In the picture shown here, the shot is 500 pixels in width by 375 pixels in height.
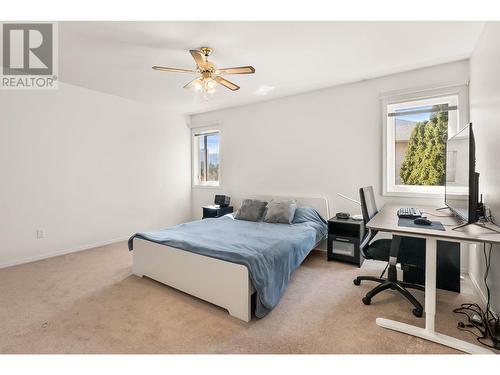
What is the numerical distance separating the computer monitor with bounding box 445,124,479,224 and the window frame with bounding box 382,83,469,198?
2.44 ft

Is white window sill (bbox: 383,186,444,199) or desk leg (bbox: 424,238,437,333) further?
white window sill (bbox: 383,186,444,199)

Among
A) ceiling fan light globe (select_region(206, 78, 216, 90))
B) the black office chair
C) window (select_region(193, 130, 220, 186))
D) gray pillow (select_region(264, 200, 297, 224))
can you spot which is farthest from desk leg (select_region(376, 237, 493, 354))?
window (select_region(193, 130, 220, 186))

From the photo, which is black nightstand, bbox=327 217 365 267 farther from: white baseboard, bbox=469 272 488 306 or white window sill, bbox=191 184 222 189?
white window sill, bbox=191 184 222 189

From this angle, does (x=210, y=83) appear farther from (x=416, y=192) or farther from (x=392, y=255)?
(x=416, y=192)

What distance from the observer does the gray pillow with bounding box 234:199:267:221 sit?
372cm

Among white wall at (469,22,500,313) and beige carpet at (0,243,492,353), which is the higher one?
white wall at (469,22,500,313)

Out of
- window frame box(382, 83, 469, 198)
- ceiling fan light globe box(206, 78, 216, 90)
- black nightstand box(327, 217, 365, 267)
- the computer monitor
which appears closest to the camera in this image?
the computer monitor

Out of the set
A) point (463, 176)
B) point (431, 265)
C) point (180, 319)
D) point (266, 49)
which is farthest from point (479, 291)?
point (266, 49)

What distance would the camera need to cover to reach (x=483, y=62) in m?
2.24

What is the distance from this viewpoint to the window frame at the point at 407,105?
2.85 m

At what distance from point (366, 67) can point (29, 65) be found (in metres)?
3.98

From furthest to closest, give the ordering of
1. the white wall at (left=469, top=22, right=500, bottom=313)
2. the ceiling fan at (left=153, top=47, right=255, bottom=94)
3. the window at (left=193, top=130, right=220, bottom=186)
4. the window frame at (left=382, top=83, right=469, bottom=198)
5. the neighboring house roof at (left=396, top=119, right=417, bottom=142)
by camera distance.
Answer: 1. the window at (left=193, top=130, right=220, bottom=186)
2. the neighboring house roof at (left=396, top=119, right=417, bottom=142)
3. the window frame at (left=382, top=83, right=469, bottom=198)
4. the ceiling fan at (left=153, top=47, right=255, bottom=94)
5. the white wall at (left=469, top=22, right=500, bottom=313)

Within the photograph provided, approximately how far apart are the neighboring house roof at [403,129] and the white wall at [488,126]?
714mm
